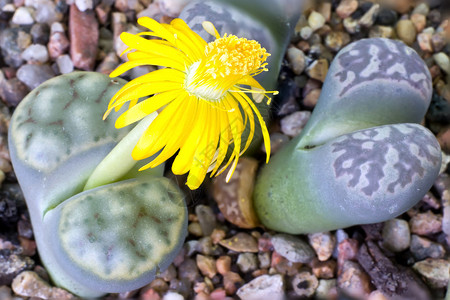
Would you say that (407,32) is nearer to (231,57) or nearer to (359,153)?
(359,153)

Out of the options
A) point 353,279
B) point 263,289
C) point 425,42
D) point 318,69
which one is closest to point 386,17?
point 425,42

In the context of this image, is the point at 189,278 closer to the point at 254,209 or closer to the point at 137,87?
the point at 254,209

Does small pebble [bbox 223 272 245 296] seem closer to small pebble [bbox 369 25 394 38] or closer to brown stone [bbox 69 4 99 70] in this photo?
brown stone [bbox 69 4 99 70]

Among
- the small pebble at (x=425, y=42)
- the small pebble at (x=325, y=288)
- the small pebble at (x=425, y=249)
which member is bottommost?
the small pebble at (x=325, y=288)

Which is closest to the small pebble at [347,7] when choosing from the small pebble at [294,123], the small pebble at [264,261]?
the small pebble at [294,123]

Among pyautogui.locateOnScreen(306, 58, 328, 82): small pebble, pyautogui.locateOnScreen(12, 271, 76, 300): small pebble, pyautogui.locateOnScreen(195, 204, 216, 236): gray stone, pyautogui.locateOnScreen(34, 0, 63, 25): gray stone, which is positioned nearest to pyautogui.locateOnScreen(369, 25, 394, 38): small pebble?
pyautogui.locateOnScreen(306, 58, 328, 82): small pebble

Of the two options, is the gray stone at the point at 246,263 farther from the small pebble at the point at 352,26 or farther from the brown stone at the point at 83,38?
the small pebble at the point at 352,26

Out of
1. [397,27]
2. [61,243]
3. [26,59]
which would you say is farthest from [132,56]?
[397,27]
